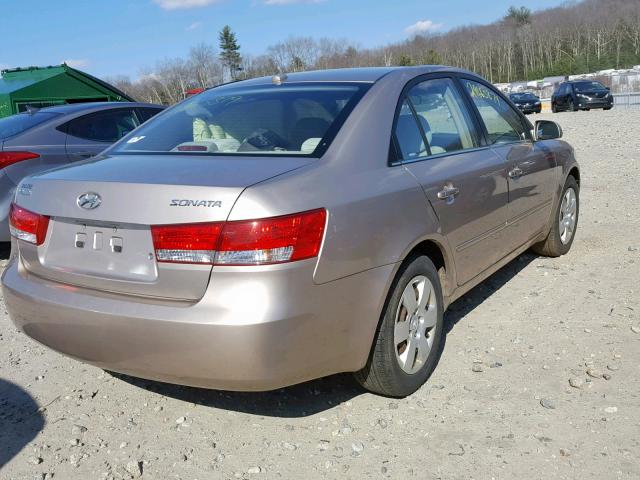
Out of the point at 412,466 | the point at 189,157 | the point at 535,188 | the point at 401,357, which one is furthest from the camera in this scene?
the point at 535,188

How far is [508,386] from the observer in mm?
3279

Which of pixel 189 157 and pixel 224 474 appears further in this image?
pixel 189 157

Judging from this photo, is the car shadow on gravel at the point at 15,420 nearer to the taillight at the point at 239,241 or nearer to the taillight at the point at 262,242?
the taillight at the point at 239,241

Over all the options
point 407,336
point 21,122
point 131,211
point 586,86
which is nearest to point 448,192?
point 407,336

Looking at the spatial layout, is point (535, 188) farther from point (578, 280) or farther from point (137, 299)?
point (137, 299)

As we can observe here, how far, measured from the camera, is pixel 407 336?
3.17 meters

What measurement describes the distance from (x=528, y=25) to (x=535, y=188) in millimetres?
117975

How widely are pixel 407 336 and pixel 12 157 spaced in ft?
14.4

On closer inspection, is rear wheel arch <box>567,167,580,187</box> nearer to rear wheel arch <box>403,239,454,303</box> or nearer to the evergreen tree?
rear wheel arch <box>403,239,454,303</box>

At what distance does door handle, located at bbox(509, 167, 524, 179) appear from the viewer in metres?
4.18

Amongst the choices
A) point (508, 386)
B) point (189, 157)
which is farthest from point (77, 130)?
point (508, 386)

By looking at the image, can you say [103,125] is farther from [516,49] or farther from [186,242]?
[516,49]

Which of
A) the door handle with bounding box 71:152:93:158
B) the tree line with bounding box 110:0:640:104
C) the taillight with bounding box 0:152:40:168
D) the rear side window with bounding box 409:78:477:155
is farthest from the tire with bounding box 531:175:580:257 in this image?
the tree line with bounding box 110:0:640:104

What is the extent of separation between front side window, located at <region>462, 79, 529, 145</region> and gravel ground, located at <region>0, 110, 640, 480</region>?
122 centimetres
